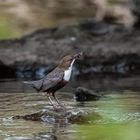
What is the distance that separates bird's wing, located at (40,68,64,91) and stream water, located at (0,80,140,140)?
437 mm

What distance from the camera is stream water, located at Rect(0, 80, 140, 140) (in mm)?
1565

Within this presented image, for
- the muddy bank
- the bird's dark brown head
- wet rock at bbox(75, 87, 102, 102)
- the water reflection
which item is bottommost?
the water reflection

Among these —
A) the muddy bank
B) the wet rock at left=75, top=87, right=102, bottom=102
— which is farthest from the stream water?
the muddy bank

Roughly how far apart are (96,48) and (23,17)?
6.92 m

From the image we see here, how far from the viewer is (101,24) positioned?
1377 centimetres

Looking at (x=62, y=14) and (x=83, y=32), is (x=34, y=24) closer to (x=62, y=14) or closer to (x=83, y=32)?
(x=62, y=14)

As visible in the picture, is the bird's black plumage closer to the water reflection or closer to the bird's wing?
the bird's wing

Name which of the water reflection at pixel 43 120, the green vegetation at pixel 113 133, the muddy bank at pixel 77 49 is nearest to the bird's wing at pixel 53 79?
the water reflection at pixel 43 120

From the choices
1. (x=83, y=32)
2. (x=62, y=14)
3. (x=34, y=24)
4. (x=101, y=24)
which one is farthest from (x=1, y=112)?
(x=62, y=14)

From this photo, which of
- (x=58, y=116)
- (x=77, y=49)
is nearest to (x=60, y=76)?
(x=58, y=116)

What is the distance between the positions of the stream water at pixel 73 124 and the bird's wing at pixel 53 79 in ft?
1.43

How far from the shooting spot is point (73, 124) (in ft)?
16.0

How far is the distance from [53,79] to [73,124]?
742 millimetres

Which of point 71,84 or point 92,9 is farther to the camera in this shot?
point 92,9
